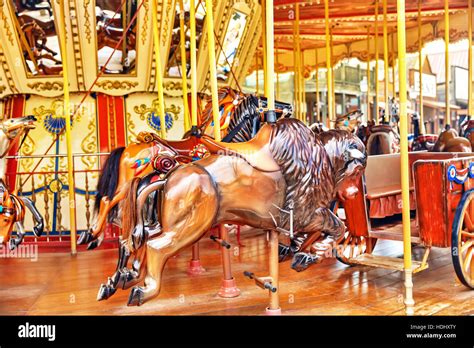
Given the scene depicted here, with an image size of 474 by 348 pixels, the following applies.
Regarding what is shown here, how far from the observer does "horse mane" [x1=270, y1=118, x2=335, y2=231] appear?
2387 mm

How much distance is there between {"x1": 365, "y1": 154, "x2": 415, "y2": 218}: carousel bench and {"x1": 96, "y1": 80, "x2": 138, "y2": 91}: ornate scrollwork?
287 cm

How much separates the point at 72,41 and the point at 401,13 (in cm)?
368

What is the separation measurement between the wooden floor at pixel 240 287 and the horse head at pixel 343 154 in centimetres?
78

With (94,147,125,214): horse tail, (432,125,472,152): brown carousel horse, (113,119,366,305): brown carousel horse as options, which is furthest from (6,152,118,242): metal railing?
(432,125,472,152): brown carousel horse

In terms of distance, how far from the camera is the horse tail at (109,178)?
3652mm

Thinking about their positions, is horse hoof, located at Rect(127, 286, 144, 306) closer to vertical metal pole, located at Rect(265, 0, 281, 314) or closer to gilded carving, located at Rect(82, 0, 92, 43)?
vertical metal pole, located at Rect(265, 0, 281, 314)

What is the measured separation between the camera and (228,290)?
307cm

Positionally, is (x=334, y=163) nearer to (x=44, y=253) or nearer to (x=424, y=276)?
(x=424, y=276)

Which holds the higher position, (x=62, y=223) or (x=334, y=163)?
(x=334, y=163)

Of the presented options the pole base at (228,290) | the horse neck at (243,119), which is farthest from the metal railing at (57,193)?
the pole base at (228,290)

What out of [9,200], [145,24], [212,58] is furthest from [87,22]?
[9,200]

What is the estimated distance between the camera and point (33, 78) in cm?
534

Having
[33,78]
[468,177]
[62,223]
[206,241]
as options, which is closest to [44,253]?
[62,223]

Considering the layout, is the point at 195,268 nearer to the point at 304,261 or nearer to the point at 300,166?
the point at 304,261
